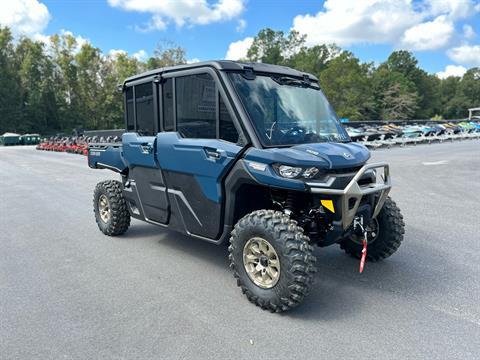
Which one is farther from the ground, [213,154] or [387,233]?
[213,154]

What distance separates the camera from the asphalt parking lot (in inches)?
121

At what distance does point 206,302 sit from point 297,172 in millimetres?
1553

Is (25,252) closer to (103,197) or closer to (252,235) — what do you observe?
(103,197)

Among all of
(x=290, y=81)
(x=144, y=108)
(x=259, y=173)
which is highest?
(x=290, y=81)

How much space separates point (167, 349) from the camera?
3059 mm

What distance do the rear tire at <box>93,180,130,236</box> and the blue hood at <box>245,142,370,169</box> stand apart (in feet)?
9.52

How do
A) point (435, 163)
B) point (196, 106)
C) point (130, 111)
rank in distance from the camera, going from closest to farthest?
point (196, 106)
point (130, 111)
point (435, 163)

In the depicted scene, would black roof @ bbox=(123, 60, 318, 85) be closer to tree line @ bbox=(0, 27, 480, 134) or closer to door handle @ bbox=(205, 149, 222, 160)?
door handle @ bbox=(205, 149, 222, 160)

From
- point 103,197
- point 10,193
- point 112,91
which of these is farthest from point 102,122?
point 103,197

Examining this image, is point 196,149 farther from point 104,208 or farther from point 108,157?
point 104,208

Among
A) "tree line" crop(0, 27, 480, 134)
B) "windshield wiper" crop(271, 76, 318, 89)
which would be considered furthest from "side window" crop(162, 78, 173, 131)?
"tree line" crop(0, 27, 480, 134)

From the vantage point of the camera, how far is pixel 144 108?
16.7 feet

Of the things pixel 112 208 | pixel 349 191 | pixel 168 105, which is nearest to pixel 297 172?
pixel 349 191

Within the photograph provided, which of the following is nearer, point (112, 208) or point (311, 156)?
point (311, 156)
